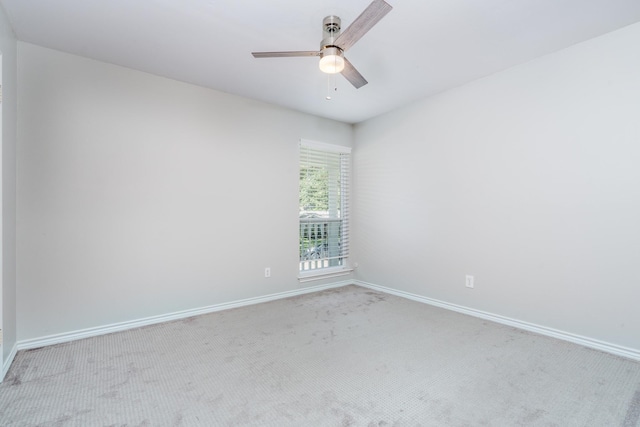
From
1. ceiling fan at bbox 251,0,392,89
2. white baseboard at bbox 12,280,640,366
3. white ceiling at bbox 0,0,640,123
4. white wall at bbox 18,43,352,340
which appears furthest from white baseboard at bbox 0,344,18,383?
ceiling fan at bbox 251,0,392,89

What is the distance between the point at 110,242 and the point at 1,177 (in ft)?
3.25

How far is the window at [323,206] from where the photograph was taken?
13.5 feet

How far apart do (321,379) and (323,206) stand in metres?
2.65

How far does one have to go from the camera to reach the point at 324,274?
4.22 meters

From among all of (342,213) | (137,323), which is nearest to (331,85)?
(342,213)

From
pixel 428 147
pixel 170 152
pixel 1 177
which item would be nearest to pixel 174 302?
pixel 170 152

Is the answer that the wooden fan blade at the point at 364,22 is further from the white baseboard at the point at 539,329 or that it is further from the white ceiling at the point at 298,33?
the white baseboard at the point at 539,329

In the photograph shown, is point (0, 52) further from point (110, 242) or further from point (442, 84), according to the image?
point (442, 84)

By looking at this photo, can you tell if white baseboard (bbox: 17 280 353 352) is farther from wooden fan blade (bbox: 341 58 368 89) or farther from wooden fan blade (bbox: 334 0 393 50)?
wooden fan blade (bbox: 334 0 393 50)

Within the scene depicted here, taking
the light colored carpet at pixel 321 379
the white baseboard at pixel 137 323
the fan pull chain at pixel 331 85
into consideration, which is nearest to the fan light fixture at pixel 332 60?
the fan pull chain at pixel 331 85

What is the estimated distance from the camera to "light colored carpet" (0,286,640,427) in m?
1.59

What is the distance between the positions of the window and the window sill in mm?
54

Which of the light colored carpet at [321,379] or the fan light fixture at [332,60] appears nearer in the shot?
the light colored carpet at [321,379]

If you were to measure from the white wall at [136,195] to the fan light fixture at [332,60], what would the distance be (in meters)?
1.81
